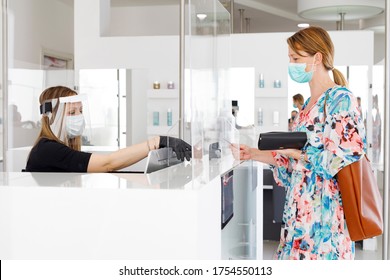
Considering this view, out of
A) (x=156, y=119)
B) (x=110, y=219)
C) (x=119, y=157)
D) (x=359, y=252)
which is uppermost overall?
(x=156, y=119)

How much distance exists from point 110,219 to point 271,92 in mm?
5945

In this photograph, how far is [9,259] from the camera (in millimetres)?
2111

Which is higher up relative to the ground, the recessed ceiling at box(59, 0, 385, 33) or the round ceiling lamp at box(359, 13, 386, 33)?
the recessed ceiling at box(59, 0, 385, 33)

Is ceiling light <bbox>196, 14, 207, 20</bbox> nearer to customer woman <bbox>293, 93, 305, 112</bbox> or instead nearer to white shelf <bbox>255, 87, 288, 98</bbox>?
white shelf <bbox>255, 87, 288, 98</bbox>

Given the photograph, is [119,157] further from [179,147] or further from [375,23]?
[375,23]

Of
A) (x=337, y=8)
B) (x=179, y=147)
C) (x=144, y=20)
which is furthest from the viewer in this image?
(x=144, y=20)

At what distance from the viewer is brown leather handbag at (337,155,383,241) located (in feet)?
7.62

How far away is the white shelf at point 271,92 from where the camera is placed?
7.68 metres

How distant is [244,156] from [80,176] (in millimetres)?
949

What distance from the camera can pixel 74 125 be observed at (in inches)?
132

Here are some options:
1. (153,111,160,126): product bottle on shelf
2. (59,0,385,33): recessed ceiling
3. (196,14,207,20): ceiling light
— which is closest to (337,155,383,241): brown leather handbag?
(196,14,207,20): ceiling light

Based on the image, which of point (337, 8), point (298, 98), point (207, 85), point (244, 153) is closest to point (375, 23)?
point (337, 8)

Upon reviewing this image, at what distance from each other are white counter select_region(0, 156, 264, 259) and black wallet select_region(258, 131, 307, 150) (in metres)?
0.42

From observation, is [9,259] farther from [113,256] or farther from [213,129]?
[213,129]
